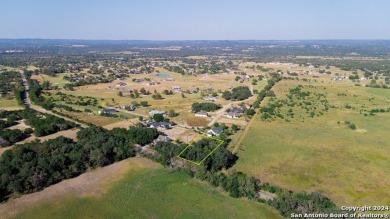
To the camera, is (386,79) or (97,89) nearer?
(97,89)

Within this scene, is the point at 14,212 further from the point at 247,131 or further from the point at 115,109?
the point at 115,109

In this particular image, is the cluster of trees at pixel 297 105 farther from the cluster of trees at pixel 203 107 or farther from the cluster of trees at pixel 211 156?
the cluster of trees at pixel 211 156

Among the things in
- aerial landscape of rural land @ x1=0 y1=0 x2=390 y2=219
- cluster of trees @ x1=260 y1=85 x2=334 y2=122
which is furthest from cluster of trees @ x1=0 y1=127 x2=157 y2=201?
cluster of trees @ x1=260 y1=85 x2=334 y2=122

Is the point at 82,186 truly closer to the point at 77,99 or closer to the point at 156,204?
the point at 156,204

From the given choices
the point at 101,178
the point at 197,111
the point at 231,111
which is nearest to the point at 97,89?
the point at 197,111

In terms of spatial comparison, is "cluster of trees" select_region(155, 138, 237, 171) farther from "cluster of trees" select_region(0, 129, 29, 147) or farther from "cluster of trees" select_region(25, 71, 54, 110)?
"cluster of trees" select_region(25, 71, 54, 110)
